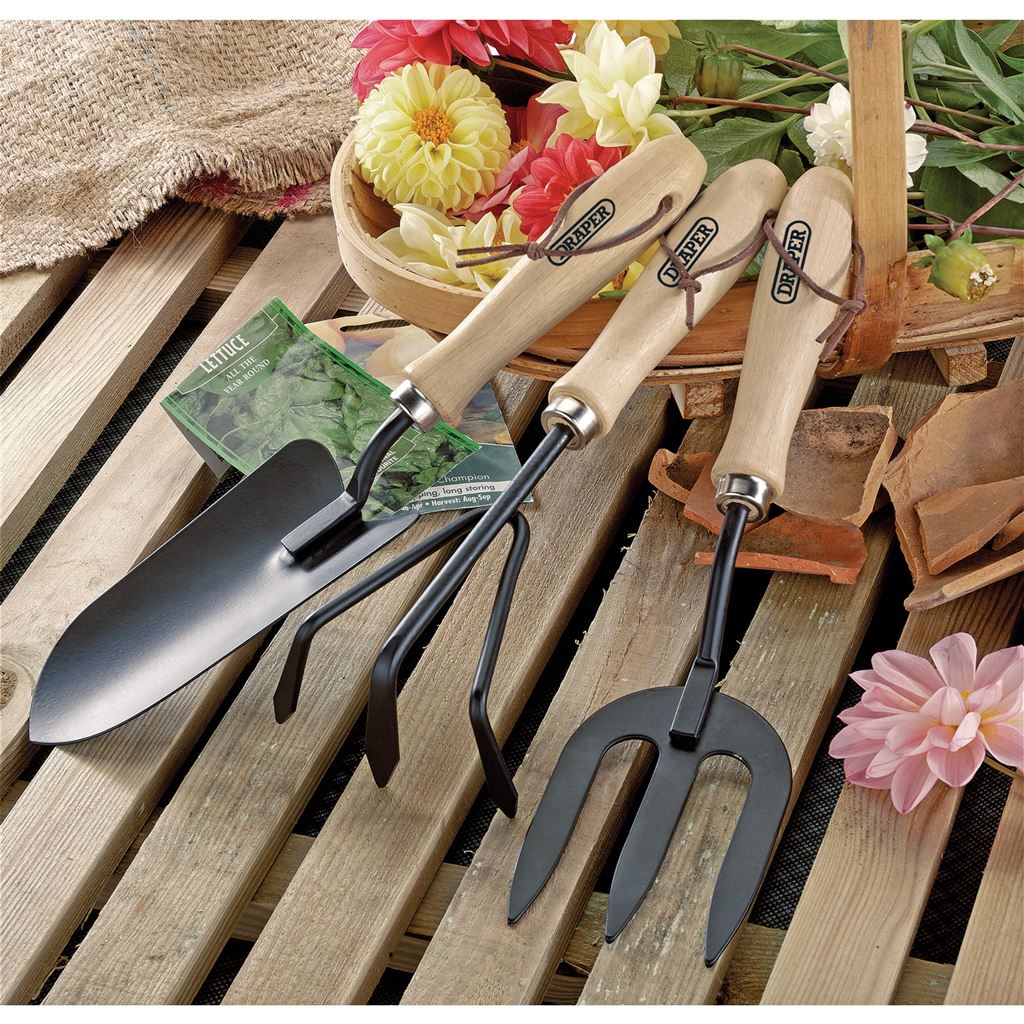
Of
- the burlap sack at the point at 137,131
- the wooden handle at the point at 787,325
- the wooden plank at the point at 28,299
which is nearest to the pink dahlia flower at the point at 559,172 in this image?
the wooden handle at the point at 787,325

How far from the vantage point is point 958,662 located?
62cm

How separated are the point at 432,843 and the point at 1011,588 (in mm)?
353

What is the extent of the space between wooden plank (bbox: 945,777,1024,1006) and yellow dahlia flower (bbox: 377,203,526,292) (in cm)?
41

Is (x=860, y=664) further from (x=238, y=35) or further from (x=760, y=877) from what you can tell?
(x=238, y=35)

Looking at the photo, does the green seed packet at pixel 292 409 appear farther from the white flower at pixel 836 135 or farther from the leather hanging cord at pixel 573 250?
the white flower at pixel 836 135

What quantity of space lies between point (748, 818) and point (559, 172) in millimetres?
381

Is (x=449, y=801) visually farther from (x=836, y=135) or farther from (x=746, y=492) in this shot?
(x=836, y=135)

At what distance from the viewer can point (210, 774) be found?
66 centimetres

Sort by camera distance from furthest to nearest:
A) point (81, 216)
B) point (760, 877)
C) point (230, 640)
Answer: point (81, 216) → point (230, 640) → point (760, 877)

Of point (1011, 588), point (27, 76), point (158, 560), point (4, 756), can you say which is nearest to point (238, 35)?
point (27, 76)

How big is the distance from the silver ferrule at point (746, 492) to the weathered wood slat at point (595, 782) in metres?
0.12

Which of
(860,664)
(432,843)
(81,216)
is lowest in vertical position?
(860,664)

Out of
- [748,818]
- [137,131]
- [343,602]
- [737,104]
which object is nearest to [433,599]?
[343,602]

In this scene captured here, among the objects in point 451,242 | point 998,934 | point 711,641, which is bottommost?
point 998,934
